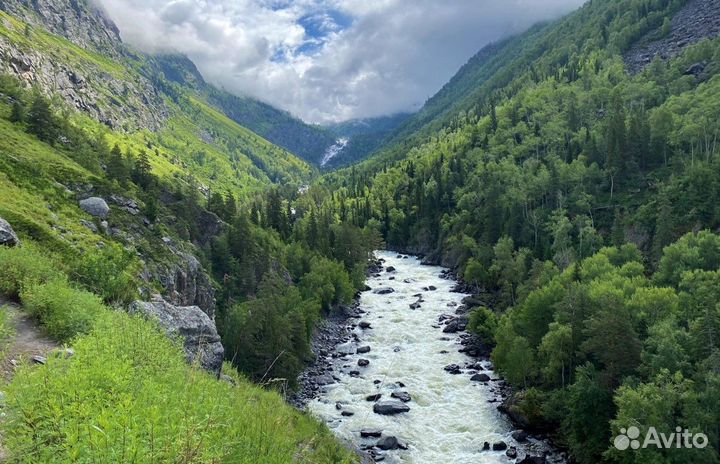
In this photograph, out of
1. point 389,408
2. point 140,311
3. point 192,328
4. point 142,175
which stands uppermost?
point 142,175

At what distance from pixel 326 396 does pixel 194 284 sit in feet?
71.7

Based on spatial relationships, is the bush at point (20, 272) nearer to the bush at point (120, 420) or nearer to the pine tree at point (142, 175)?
the bush at point (120, 420)

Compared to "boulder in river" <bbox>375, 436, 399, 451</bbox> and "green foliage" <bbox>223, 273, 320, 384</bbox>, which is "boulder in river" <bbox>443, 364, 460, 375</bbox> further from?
"green foliage" <bbox>223, 273, 320, 384</bbox>

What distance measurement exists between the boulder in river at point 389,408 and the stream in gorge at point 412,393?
12cm

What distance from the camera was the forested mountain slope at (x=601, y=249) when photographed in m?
40.9

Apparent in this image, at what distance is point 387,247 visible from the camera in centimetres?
18962

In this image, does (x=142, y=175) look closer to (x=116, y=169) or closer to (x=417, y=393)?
(x=116, y=169)

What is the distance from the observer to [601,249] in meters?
81.6

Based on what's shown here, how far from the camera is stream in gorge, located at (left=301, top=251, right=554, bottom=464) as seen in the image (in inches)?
1756

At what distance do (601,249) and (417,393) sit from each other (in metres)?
47.4

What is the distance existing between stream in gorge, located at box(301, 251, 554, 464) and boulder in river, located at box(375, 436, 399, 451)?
0.31 ft

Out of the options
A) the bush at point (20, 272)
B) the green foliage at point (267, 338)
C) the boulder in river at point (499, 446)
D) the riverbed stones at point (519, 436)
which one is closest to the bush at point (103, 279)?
the bush at point (20, 272)

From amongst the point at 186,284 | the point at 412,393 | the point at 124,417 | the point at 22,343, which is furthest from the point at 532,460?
the point at 124,417

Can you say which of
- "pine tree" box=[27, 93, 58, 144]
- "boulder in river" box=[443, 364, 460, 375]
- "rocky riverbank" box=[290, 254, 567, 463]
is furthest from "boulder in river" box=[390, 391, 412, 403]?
"pine tree" box=[27, 93, 58, 144]
